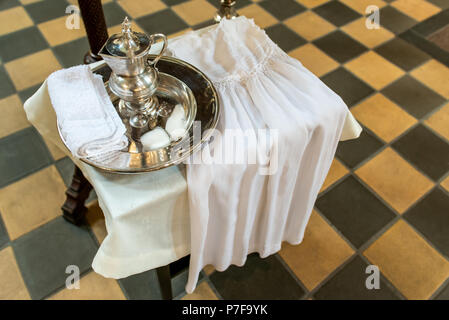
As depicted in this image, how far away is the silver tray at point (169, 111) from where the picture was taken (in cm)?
77

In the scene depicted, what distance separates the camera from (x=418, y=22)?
2525 mm

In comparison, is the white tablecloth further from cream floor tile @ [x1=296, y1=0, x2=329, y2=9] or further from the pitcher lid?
cream floor tile @ [x1=296, y1=0, x2=329, y2=9]

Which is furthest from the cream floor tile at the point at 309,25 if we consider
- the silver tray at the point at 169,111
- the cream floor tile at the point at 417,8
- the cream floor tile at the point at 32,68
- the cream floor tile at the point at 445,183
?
the silver tray at the point at 169,111

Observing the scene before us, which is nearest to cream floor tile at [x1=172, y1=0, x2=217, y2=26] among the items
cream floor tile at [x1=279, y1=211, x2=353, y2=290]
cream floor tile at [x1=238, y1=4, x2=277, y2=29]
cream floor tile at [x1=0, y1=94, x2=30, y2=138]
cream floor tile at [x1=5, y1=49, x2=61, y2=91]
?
cream floor tile at [x1=238, y1=4, x2=277, y2=29]

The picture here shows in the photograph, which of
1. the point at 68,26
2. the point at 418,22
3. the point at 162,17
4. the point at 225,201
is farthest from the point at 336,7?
the point at 225,201

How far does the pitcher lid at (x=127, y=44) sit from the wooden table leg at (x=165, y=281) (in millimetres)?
635

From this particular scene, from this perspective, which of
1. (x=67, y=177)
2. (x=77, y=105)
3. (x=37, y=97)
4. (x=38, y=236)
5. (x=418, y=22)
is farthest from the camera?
(x=418, y=22)

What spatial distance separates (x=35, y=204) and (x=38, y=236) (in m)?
0.16

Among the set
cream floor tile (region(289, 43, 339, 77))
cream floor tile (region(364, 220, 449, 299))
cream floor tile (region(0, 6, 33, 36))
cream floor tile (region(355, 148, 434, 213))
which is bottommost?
cream floor tile (region(364, 220, 449, 299))

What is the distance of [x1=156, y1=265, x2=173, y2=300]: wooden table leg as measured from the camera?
110 centimetres

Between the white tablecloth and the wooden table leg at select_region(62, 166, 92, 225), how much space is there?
50 centimetres

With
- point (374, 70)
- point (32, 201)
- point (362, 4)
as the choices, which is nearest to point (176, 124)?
point (32, 201)

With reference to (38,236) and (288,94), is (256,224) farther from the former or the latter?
(38,236)
